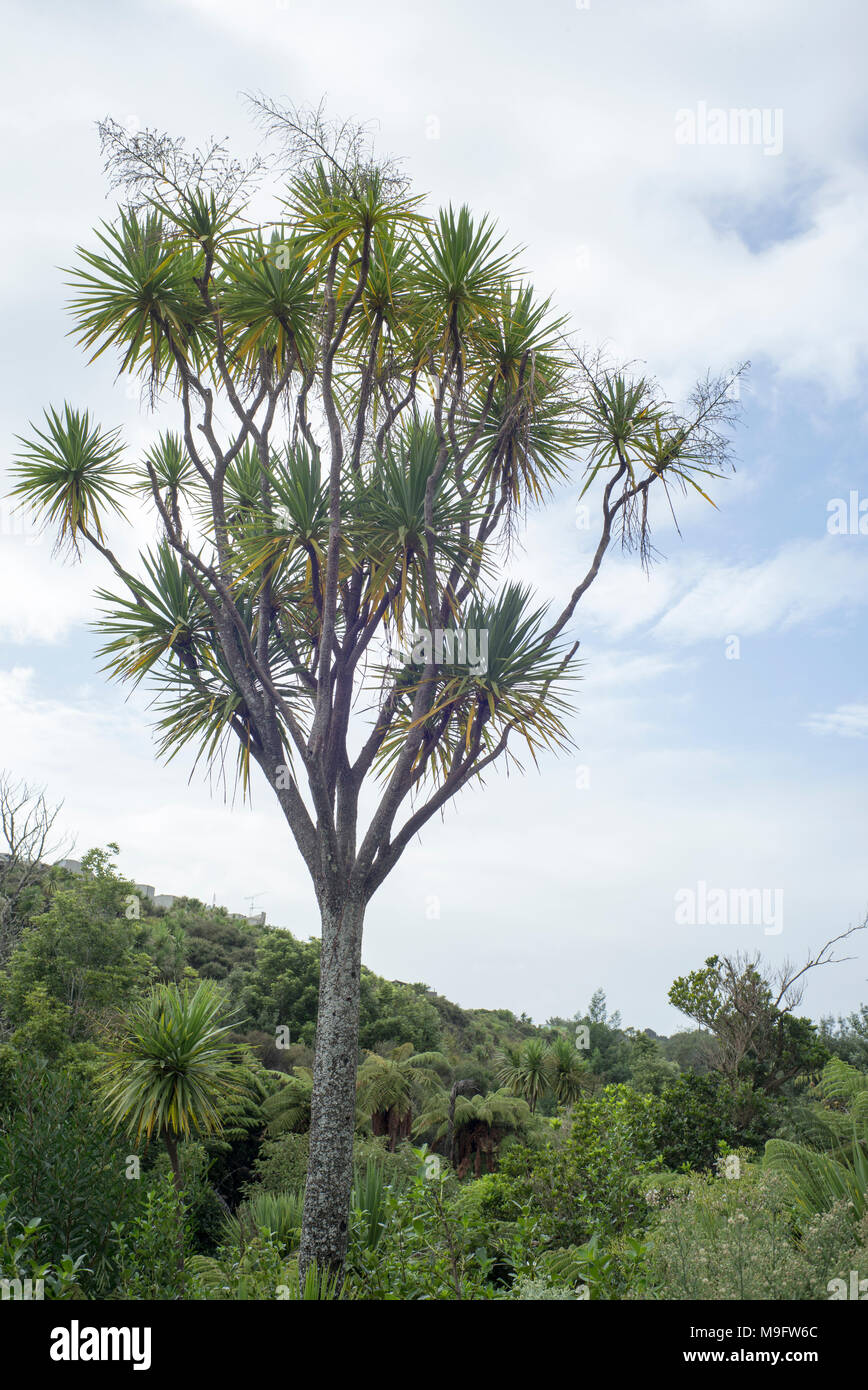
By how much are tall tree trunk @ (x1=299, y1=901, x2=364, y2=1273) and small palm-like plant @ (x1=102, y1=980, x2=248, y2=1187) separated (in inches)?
71.4

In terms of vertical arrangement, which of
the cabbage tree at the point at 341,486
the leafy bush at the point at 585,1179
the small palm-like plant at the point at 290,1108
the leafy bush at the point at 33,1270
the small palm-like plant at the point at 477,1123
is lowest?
the small palm-like plant at the point at 477,1123

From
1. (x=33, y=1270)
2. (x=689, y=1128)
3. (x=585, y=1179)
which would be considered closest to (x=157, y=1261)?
(x=33, y=1270)

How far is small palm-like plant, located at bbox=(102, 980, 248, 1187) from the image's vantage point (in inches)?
297

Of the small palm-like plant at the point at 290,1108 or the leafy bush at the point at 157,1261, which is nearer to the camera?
the leafy bush at the point at 157,1261

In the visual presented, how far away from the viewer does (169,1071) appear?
774cm

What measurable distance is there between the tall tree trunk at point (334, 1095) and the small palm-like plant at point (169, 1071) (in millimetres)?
1814

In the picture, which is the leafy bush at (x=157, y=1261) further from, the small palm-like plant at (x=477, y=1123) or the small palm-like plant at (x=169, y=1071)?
the small palm-like plant at (x=477, y=1123)

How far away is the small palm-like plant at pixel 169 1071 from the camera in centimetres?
755

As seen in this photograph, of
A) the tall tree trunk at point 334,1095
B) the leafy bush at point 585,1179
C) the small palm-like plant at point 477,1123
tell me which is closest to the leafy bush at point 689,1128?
the leafy bush at point 585,1179

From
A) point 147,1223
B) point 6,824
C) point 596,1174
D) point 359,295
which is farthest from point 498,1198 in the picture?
point 6,824

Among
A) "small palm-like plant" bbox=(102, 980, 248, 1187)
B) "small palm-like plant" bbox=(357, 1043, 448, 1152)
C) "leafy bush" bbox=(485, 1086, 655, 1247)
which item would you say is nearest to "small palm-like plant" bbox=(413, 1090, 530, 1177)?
"small palm-like plant" bbox=(357, 1043, 448, 1152)

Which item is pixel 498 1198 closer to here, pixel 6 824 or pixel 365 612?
pixel 365 612
